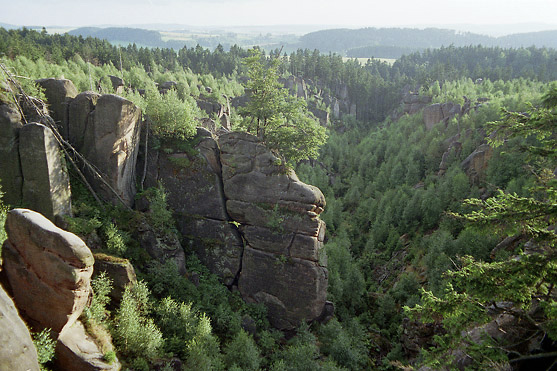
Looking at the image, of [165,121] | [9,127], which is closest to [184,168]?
[165,121]

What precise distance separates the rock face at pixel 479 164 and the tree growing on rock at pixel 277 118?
39.1m

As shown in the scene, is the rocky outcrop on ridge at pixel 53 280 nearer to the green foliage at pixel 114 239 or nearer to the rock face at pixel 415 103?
the green foliage at pixel 114 239

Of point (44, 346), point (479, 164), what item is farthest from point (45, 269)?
point (479, 164)

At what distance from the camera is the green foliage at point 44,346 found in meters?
13.9

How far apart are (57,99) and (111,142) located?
5.24 meters

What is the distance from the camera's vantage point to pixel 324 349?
1002 inches

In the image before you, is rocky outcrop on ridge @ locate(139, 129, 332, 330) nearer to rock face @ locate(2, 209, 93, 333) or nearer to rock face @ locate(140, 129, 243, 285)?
rock face @ locate(140, 129, 243, 285)

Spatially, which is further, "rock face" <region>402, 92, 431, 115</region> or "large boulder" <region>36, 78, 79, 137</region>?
"rock face" <region>402, 92, 431, 115</region>

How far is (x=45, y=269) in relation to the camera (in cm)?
1566

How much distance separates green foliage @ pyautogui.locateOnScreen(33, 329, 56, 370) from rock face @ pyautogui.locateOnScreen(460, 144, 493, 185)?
59.0 metres

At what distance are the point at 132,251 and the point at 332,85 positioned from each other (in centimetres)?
14090

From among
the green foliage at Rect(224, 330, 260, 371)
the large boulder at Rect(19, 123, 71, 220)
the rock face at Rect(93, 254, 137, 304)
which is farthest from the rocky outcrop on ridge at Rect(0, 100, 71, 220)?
the green foliage at Rect(224, 330, 260, 371)

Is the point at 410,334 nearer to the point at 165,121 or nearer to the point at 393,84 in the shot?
the point at 165,121

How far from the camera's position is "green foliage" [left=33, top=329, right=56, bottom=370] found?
547 inches
